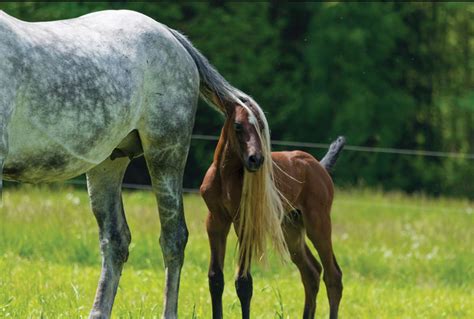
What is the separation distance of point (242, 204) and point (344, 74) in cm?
1618

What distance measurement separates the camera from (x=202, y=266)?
31.2 feet

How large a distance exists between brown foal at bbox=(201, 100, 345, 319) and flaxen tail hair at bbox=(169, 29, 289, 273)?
21mm

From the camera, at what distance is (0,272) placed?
25.3ft

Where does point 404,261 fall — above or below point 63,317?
below

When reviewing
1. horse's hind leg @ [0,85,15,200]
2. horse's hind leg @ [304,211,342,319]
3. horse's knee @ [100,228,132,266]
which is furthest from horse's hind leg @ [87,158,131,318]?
horse's hind leg @ [304,211,342,319]

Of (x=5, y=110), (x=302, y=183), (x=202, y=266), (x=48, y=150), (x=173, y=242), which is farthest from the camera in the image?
(x=202, y=266)

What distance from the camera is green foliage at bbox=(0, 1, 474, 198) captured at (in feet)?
68.7

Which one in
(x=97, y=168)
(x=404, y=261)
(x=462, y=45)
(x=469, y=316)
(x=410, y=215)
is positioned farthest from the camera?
(x=462, y=45)

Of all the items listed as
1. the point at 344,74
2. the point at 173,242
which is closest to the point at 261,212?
the point at 173,242

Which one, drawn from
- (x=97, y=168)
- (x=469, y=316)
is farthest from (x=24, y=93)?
(x=469, y=316)

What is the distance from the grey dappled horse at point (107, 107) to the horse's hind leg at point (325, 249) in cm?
105

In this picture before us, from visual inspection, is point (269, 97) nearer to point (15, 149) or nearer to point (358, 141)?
point (358, 141)

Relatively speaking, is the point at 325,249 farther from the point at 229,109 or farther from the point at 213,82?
the point at 213,82

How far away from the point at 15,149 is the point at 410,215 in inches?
412
